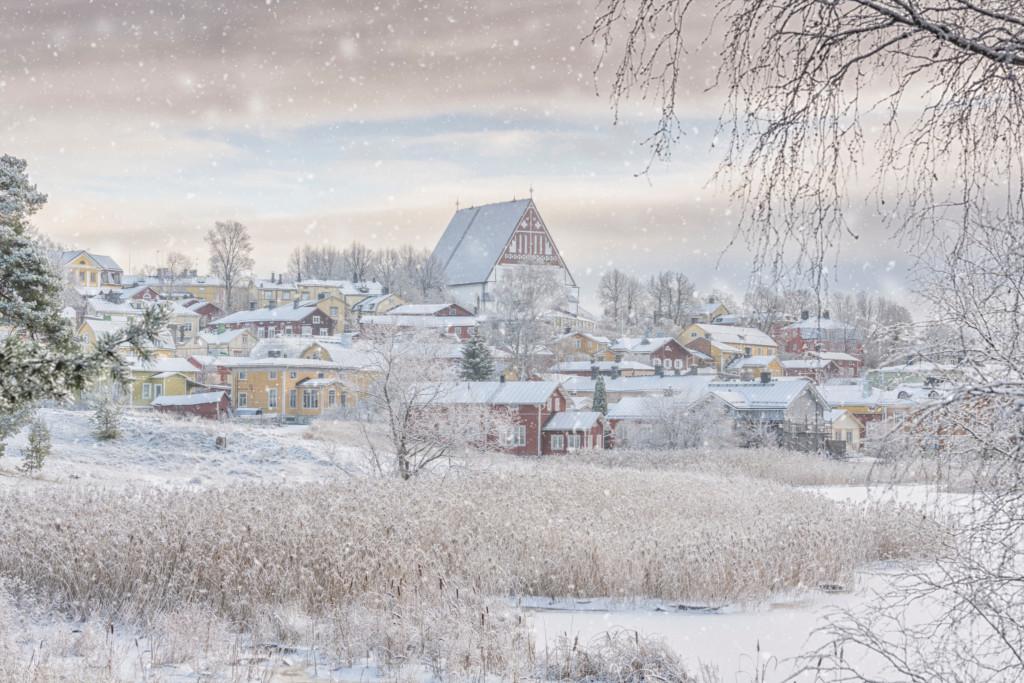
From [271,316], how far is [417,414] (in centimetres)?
5945

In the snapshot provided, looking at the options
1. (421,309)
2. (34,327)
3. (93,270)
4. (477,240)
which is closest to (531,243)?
(477,240)

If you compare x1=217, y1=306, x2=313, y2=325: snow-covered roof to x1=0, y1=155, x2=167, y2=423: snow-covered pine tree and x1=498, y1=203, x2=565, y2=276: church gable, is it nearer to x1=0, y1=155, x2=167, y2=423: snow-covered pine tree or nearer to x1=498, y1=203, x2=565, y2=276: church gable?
x1=498, y1=203, x2=565, y2=276: church gable

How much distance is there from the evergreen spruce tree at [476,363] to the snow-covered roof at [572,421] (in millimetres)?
8663

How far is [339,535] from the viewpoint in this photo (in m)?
10.8

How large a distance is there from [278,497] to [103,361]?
31.8 feet

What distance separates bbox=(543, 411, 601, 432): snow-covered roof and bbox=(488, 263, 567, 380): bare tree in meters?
17.4

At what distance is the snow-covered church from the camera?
9744 centimetres

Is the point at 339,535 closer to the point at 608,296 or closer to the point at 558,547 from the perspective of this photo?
the point at 558,547

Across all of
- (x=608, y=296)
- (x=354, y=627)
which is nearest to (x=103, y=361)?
(x=354, y=627)

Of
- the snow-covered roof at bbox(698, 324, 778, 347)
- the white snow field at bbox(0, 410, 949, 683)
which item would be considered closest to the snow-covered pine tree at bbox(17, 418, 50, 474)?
the white snow field at bbox(0, 410, 949, 683)

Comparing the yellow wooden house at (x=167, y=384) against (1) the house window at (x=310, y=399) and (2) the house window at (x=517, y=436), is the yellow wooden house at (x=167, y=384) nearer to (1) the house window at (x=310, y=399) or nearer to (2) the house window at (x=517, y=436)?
(1) the house window at (x=310, y=399)

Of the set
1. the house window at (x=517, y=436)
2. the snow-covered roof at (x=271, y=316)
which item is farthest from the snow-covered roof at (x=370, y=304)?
the house window at (x=517, y=436)

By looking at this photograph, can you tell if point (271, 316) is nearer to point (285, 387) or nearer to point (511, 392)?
point (285, 387)

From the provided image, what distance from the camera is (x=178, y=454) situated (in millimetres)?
31875
